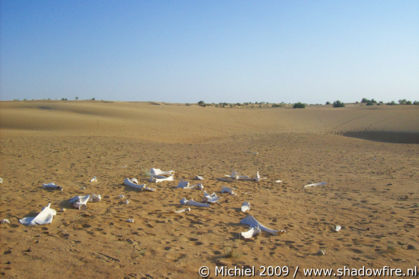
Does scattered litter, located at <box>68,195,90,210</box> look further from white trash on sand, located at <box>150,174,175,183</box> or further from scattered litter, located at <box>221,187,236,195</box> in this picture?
scattered litter, located at <box>221,187,236,195</box>

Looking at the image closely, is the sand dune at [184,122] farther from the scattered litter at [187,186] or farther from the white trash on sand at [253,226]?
the white trash on sand at [253,226]

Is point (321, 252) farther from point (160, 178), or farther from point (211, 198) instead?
point (160, 178)

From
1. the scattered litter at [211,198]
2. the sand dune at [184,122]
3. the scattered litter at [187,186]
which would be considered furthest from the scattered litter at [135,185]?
the sand dune at [184,122]

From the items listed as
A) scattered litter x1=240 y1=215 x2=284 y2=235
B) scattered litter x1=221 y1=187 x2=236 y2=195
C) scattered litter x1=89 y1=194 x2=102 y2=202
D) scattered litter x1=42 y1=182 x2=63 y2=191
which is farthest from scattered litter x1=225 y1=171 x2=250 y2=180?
scattered litter x1=42 y1=182 x2=63 y2=191

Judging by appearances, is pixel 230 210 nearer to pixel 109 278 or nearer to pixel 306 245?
pixel 306 245

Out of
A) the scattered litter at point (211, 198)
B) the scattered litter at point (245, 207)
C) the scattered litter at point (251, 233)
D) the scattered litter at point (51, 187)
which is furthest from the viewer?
the scattered litter at point (51, 187)

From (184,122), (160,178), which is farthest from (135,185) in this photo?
(184,122)

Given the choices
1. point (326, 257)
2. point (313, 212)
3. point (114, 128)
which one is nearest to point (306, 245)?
point (326, 257)

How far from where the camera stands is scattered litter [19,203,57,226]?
4793 mm

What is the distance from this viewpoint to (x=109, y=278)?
3.47 meters

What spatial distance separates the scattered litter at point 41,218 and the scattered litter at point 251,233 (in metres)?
2.82

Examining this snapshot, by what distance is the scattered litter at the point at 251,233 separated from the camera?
469 cm

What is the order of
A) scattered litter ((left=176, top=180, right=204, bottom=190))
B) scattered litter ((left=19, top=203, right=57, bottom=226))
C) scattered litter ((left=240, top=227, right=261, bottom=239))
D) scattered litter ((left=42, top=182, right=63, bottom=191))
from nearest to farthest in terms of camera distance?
scattered litter ((left=240, top=227, right=261, bottom=239))
scattered litter ((left=19, top=203, right=57, bottom=226))
scattered litter ((left=42, top=182, right=63, bottom=191))
scattered litter ((left=176, top=180, right=204, bottom=190))

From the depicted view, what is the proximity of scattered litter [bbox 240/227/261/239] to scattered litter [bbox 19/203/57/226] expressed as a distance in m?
2.82
